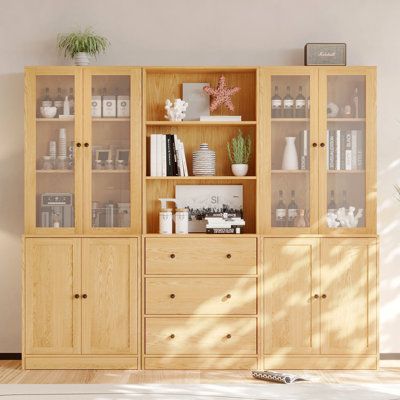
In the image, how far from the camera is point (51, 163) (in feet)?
14.1

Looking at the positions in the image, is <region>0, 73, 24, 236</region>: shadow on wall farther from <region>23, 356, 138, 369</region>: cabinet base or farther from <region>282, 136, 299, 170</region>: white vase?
<region>282, 136, 299, 170</region>: white vase

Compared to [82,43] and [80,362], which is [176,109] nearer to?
[82,43]

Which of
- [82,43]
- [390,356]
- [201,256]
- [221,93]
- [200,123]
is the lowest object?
[390,356]

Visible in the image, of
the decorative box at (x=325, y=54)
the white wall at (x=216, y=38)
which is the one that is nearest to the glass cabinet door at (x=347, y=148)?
the decorative box at (x=325, y=54)

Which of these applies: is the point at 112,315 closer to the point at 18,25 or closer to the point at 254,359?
the point at 254,359

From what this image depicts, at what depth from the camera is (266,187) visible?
4.32 metres

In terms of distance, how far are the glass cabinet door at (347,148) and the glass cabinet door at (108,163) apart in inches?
48.0

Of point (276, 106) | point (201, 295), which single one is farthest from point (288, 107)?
point (201, 295)

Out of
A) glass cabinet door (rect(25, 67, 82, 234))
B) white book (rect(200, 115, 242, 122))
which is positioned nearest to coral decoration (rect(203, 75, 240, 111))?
white book (rect(200, 115, 242, 122))

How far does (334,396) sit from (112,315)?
6.16ft

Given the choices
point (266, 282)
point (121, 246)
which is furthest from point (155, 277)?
point (266, 282)

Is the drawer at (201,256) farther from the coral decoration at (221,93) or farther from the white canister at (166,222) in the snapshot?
the coral decoration at (221,93)

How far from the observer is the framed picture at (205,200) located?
4551 millimetres

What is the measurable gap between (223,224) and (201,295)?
0.49 metres
